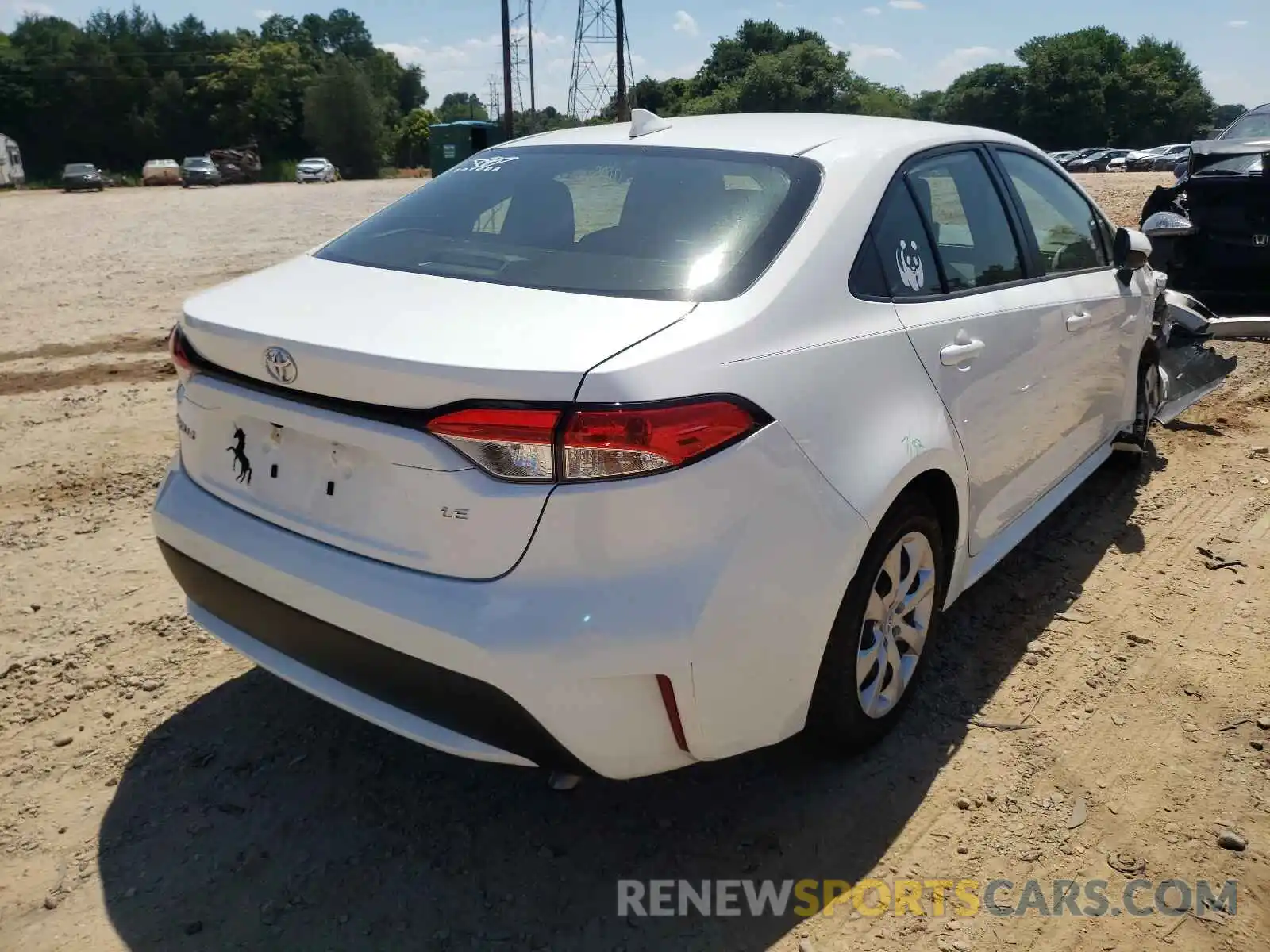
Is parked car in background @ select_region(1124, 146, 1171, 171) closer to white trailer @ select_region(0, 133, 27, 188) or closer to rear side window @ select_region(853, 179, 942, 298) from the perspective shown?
rear side window @ select_region(853, 179, 942, 298)

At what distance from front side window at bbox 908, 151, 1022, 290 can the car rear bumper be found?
114 cm

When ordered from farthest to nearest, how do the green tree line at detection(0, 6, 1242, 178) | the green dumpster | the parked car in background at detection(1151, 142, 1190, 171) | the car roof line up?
the green tree line at detection(0, 6, 1242, 178) < the parked car in background at detection(1151, 142, 1190, 171) < the green dumpster < the car roof

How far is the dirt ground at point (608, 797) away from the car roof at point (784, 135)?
5.59 ft

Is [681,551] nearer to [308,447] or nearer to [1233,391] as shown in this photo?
[308,447]

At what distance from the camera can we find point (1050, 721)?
3.06m

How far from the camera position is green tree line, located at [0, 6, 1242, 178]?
73938mm

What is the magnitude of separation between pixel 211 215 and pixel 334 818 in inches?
927

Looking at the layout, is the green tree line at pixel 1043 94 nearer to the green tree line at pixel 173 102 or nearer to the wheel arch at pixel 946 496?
the green tree line at pixel 173 102

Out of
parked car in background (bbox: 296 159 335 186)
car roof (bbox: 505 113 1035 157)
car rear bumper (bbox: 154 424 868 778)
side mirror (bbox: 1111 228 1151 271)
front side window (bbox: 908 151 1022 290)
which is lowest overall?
car rear bumper (bbox: 154 424 868 778)

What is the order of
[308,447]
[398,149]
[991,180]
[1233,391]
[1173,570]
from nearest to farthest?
[308,447], [991,180], [1173,570], [1233,391], [398,149]

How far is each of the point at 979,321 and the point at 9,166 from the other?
241 feet

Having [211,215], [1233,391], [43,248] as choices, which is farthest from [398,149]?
[1233,391]

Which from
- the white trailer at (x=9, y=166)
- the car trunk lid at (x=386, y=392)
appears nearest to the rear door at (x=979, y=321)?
the car trunk lid at (x=386, y=392)

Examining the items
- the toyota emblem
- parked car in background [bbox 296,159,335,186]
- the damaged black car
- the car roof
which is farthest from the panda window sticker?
parked car in background [bbox 296,159,335,186]
